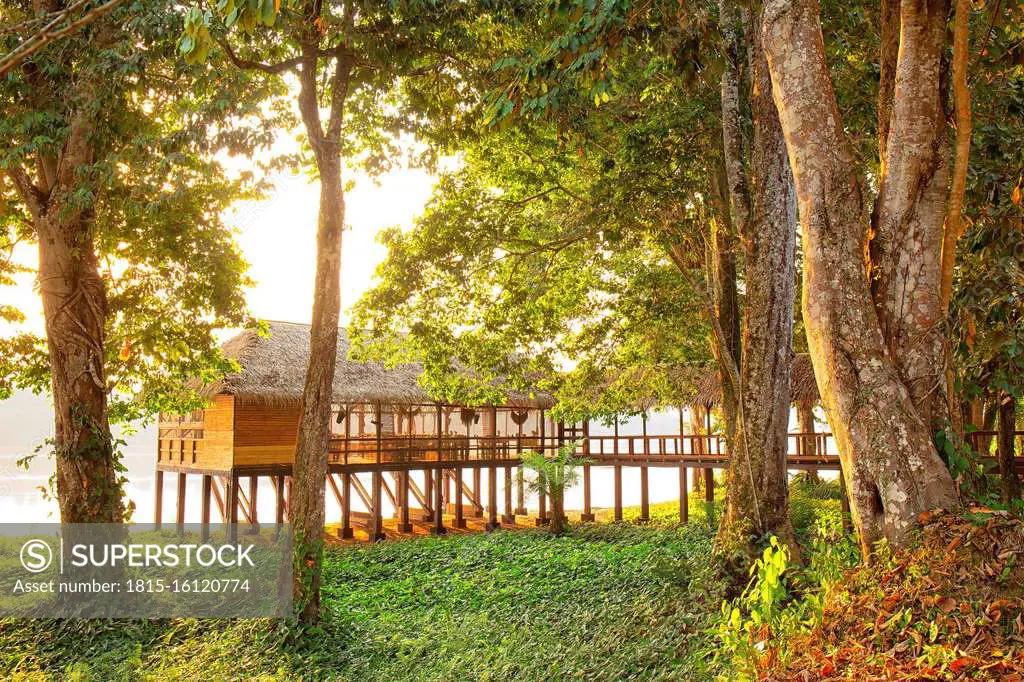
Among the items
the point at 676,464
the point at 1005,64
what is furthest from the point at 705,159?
the point at 676,464

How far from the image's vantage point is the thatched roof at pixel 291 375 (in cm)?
1689

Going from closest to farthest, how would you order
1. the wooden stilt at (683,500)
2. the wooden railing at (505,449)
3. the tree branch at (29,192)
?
the tree branch at (29,192) < the wooden railing at (505,449) < the wooden stilt at (683,500)

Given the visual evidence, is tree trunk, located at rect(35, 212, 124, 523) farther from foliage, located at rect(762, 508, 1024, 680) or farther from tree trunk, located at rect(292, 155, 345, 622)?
foliage, located at rect(762, 508, 1024, 680)

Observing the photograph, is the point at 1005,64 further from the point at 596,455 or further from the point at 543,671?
the point at 596,455

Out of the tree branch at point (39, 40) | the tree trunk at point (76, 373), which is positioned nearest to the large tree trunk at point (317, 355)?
the tree trunk at point (76, 373)

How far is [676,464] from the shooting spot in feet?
57.8

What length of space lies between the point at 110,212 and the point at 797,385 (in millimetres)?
13919

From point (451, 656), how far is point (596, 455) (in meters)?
12.2

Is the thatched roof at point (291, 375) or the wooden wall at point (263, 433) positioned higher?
the thatched roof at point (291, 375)

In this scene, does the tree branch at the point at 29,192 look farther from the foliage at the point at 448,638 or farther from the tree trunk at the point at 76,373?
the foliage at the point at 448,638

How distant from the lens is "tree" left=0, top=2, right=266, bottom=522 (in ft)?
26.4

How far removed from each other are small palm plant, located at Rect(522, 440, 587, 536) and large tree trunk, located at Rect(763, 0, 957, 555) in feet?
44.7

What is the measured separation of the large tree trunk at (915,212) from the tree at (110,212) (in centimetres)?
620

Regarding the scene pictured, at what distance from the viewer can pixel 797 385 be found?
687 inches
